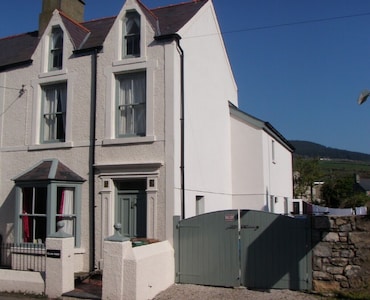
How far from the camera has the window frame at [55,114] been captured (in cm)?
1430

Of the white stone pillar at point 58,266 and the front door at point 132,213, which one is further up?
the front door at point 132,213

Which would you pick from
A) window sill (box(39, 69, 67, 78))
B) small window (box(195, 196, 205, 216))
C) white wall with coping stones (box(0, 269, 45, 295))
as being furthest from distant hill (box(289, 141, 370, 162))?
white wall with coping stones (box(0, 269, 45, 295))

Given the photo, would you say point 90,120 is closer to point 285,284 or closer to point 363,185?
point 285,284

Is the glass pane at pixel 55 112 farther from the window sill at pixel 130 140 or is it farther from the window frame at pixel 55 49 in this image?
the window sill at pixel 130 140

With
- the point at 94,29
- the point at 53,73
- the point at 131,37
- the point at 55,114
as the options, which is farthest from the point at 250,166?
the point at 53,73

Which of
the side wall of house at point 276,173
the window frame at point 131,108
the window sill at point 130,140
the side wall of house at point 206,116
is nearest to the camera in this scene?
the window sill at point 130,140

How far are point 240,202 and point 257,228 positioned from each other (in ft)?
21.6

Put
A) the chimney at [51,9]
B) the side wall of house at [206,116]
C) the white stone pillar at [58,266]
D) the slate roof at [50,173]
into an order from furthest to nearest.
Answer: the chimney at [51,9]
the side wall of house at [206,116]
the slate roof at [50,173]
the white stone pillar at [58,266]

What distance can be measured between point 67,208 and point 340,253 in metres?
7.79

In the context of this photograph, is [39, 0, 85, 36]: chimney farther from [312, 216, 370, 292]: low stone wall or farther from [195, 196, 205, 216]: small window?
[312, 216, 370, 292]: low stone wall

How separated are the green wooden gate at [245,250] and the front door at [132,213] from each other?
1.37 m

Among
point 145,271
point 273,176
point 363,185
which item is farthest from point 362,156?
point 145,271

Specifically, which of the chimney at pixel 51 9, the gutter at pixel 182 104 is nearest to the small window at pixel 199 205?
the gutter at pixel 182 104

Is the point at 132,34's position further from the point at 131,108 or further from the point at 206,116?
the point at 206,116
